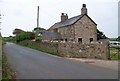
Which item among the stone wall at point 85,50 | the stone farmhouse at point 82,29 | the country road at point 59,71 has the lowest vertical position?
the country road at point 59,71

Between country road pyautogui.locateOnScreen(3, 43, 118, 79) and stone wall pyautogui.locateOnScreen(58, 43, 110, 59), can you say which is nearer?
country road pyautogui.locateOnScreen(3, 43, 118, 79)

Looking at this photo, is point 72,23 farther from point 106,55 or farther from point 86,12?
point 106,55

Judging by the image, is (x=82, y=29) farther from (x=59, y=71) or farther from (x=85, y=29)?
(x=59, y=71)

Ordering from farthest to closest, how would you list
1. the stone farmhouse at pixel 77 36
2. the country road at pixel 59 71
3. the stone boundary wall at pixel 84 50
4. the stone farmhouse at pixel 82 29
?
1. the stone farmhouse at pixel 82 29
2. the stone farmhouse at pixel 77 36
3. the stone boundary wall at pixel 84 50
4. the country road at pixel 59 71

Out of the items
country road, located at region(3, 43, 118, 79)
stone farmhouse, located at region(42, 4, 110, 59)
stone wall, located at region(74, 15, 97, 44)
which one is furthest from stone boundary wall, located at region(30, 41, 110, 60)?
stone wall, located at region(74, 15, 97, 44)

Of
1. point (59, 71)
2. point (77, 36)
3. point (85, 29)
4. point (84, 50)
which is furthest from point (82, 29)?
point (59, 71)

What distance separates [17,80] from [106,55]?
15726mm

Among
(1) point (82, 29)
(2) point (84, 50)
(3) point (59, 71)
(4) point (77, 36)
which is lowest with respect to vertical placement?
(3) point (59, 71)

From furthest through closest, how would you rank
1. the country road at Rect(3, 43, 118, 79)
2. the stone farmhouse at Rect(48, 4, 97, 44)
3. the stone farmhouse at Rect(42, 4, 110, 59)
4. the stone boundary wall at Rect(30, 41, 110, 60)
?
the stone farmhouse at Rect(48, 4, 97, 44) < the stone farmhouse at Rect(42, 4, 110, 59) < the stone boundary wall at Rect(30, 41, 110, 60) < the country road at Rect(3, 43, 118, 79)

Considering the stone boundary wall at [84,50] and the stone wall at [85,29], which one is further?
the stone wall at [85,29]

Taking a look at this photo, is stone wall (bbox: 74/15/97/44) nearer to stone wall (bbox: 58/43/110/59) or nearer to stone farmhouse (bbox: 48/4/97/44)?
stone farmhouse (bbox: 48/4/97/44)

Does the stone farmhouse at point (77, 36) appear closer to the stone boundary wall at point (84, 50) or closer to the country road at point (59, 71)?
the stone boundary wall at point (84, 50)

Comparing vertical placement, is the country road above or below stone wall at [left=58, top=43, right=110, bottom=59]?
below

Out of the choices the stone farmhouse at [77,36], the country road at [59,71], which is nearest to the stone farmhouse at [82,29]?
the stone farmhouse at [77,36]
